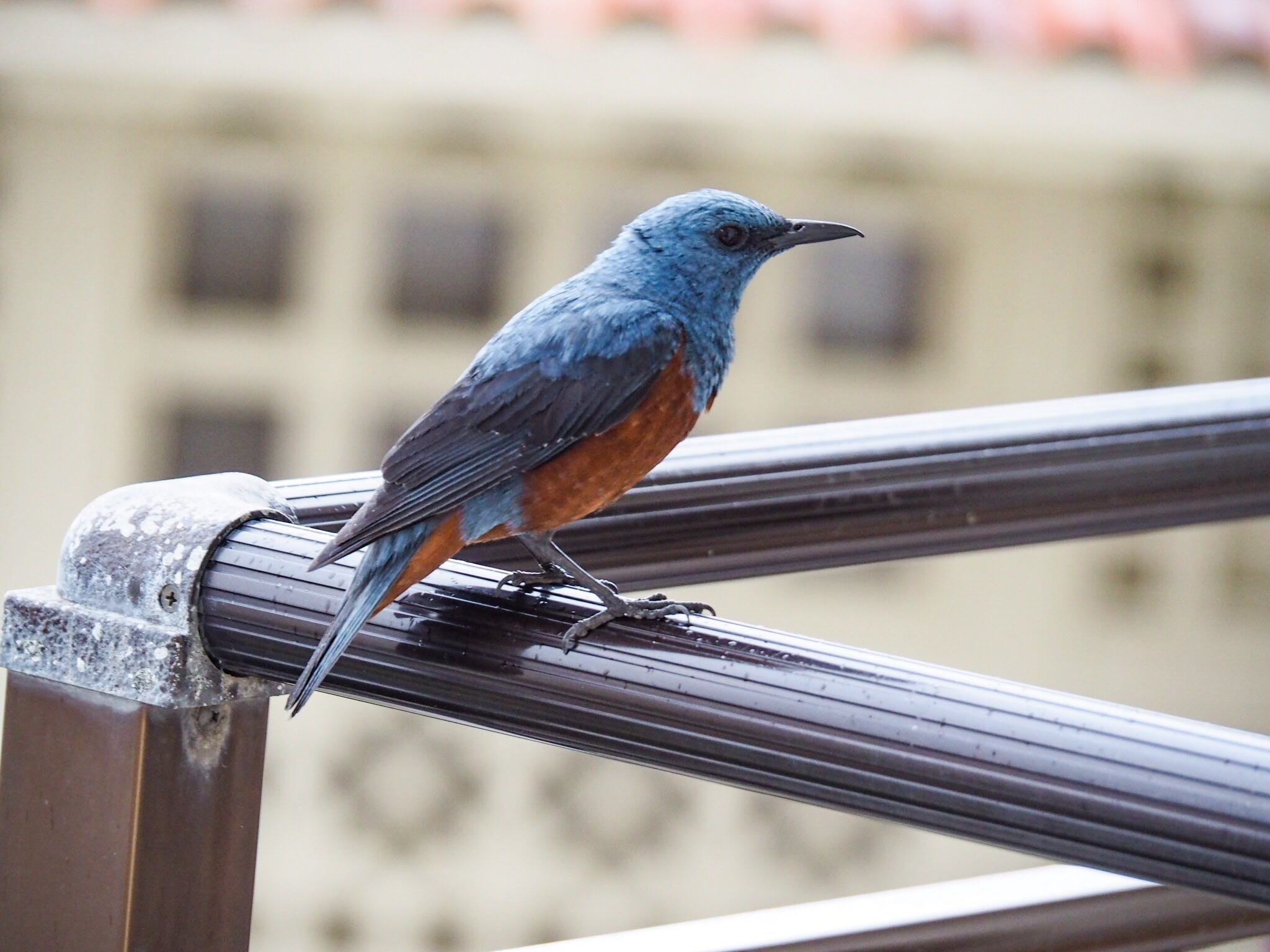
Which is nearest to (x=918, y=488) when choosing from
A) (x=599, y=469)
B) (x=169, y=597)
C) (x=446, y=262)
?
(x=599, y=469)

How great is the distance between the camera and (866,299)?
5.05 meters

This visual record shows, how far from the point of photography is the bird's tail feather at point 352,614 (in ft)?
3.80

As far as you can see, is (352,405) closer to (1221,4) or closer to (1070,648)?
(1070,648)

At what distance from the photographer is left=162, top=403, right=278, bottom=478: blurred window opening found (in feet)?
15.9

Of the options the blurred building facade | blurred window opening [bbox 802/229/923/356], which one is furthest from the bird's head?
blurred window opening [bbox 802/229/923/356]

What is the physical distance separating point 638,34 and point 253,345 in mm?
1658

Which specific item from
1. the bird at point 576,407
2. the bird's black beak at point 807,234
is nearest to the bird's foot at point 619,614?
the bird at point 576,407

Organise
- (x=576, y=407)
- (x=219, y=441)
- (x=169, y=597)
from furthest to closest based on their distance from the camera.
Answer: (x=219, y=441)
(x=576, y=407)
(x=169, y=597)

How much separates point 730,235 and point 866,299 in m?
3.11

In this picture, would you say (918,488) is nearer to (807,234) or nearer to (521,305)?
(807,234)

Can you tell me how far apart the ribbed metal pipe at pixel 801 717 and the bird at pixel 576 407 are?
0.67ft

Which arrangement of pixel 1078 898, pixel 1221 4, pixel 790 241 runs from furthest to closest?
pixel 1221 4
pixel 790 241
pixel 1078 898

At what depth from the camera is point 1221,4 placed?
4.27m

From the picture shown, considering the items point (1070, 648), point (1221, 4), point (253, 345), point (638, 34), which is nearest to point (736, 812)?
point (1070, 648)
